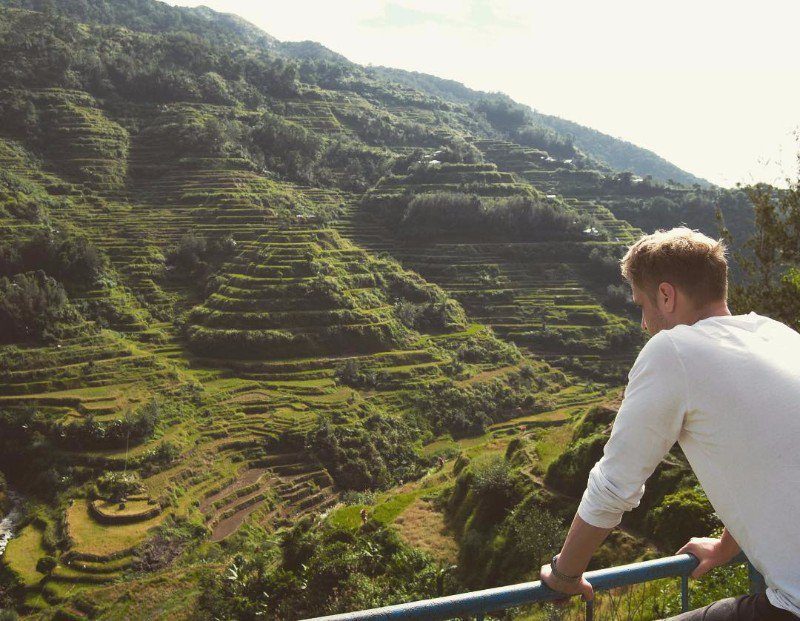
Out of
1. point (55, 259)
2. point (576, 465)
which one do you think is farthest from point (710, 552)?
point (55, 259)

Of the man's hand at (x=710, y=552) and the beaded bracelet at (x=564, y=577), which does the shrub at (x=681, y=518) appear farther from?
the beaded bracelet at (x=564, y=577)

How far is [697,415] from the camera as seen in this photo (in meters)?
1.91

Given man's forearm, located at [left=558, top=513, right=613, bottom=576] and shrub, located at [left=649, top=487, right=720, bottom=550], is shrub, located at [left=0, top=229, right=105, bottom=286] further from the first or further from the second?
man's forearm, located at [left=558, top=513, right=613, bottom=576]

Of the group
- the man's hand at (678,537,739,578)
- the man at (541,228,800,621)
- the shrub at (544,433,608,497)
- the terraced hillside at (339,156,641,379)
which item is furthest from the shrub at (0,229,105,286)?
the man at (541,228,800,621)

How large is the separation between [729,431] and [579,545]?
0.65 m

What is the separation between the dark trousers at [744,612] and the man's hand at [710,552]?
55 centimetres

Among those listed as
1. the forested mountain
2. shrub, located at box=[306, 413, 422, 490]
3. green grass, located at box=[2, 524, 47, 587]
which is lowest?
green grass, located at box=[2, 524, 47, 587]

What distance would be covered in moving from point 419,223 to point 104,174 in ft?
101

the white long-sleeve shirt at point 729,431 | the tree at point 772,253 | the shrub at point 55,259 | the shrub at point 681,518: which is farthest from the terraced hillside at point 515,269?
the white long-sleeve shirt at point 729,431

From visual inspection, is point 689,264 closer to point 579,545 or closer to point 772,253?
point 579,545

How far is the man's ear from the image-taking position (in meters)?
2.18

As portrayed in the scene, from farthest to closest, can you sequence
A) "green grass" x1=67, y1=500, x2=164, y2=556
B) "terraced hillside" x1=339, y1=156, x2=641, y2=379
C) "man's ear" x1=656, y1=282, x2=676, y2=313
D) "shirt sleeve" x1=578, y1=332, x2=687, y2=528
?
"terraced hillside" x1=339, y1=156, x2=641, y2=379 → "green grass" x1=67, y1=500, x2=164, y2=556 → "man's ear" x1=656, y1=282, x2=676, y2=313 → "shirt sleeve" x1=578, y1=332, x2=687, y2=528

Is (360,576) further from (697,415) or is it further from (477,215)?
(477,215)

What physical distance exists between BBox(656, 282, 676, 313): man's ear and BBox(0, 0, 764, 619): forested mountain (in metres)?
11.8
